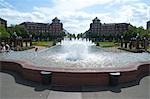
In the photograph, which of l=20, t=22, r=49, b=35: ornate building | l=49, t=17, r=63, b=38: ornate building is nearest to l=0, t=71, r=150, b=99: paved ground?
l=20, t=22, r=49, b=35: ornate building

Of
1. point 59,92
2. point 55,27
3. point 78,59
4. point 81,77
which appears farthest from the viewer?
point 55,27

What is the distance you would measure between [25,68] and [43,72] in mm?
1644

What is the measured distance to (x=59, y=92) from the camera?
31.4 ft

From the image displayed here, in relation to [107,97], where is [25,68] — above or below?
above

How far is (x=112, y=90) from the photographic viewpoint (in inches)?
388

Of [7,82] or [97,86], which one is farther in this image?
[7,82]

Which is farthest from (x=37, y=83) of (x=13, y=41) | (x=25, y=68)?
(x=13, y=41)

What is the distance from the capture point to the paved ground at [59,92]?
8914 mm

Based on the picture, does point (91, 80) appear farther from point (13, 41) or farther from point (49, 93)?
point (13, 41)

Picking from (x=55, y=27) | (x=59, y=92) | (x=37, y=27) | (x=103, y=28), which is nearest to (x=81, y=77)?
(x=59, y=92)

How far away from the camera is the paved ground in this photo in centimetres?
891

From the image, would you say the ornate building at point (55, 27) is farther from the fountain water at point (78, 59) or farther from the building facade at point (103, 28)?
the fountain water at point (78, 59)

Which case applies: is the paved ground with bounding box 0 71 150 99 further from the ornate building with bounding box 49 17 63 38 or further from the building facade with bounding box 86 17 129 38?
the building facade with bounding box 86 17 129 38

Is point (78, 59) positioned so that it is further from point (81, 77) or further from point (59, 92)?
point (59, 92)
